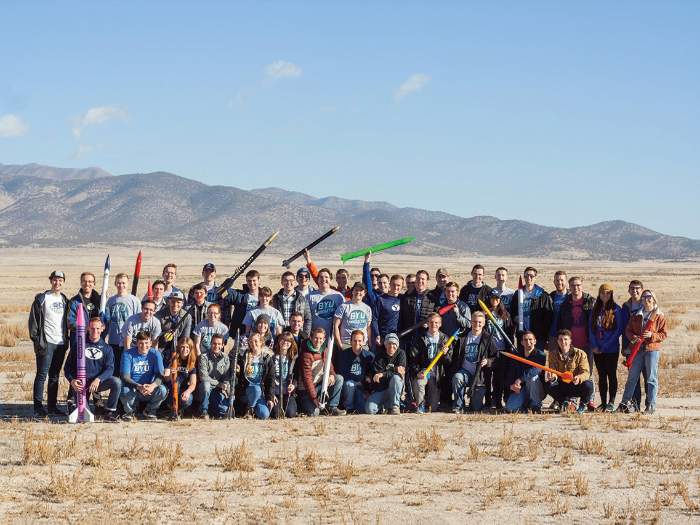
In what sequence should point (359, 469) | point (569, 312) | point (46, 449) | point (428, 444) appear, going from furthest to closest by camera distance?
point (569, 312)
point (428, 444)
point (46, 449)
point (359, 469)

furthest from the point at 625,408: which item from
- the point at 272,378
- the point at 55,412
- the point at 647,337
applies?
the point at 55,412

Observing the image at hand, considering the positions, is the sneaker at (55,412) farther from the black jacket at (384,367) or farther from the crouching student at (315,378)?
the black jacket at (384,367)

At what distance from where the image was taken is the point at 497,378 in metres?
12.9

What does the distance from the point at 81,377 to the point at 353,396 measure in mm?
3611

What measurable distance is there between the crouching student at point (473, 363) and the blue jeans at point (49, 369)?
5.32 m

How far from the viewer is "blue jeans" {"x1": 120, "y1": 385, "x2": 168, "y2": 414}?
11.9m

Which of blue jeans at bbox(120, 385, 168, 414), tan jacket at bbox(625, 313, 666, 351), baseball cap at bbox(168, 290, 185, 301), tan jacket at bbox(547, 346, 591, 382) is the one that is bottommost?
blue jeans at bbox(120, 385, 168, 414)

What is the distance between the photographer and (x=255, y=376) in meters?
12.1

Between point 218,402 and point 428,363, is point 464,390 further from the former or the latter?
point 218,402

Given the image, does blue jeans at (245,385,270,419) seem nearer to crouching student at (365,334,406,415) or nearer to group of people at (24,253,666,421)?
group of people at (24,253,666,421)

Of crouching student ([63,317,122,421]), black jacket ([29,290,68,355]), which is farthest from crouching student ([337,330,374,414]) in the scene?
black jacket ([29,290,68,355])

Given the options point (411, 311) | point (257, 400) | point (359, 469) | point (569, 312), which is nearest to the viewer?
point (359, 469)

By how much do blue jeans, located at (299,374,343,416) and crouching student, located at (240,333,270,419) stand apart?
0.53 meters

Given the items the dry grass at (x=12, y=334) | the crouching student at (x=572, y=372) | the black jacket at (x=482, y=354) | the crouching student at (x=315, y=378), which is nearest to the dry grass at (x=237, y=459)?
the crouching student at (x=315, y=378)
